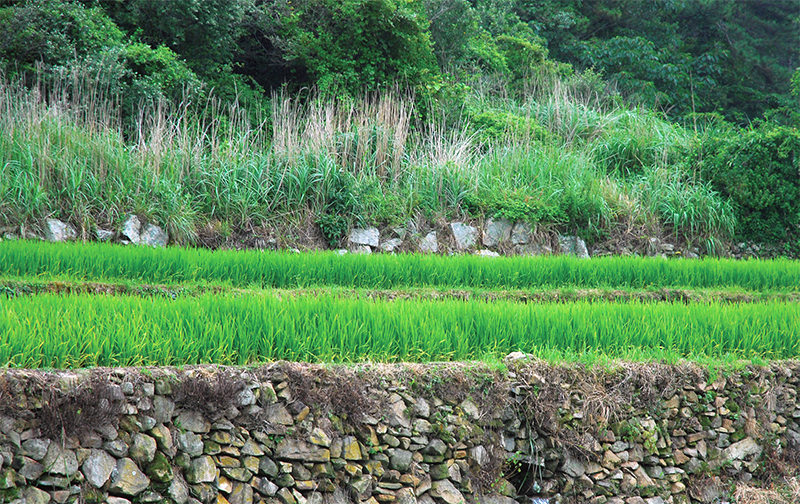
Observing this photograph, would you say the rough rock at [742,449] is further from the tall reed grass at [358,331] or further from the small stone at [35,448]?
the small stone at [35,448]

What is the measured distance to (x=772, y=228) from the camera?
449 inches

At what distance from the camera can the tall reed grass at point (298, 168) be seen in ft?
26.8

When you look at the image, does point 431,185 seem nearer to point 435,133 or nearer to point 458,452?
point 435,133

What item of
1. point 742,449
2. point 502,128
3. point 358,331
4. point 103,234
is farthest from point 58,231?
point 502,128

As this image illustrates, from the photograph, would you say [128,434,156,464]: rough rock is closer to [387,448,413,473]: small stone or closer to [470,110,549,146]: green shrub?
[387,448,413,473]: small stone

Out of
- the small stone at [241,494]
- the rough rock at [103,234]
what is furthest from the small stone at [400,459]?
the rough rock at [103,234]

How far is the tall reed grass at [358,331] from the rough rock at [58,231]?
3.66 m

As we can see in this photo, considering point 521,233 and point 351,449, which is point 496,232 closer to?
point 521,233

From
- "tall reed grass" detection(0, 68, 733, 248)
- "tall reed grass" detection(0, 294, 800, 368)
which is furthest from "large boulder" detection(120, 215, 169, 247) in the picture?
"tall reed grass" detection(0, 294, 800, 368)

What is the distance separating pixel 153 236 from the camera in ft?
26.9

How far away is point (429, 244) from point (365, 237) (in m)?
0.93

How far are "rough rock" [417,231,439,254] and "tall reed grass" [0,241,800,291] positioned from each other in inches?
62.2

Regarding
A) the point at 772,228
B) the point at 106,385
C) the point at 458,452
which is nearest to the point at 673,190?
the point at 772,228

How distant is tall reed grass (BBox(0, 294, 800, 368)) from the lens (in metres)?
3.50
